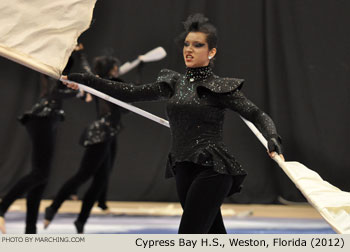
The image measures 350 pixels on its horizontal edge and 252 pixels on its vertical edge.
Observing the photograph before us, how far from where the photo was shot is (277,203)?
823 cm

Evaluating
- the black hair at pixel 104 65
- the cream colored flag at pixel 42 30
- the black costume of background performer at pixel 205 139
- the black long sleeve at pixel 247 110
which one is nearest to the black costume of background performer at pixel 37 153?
the black hair at pixel 104 65

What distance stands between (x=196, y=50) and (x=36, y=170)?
7.51 ft

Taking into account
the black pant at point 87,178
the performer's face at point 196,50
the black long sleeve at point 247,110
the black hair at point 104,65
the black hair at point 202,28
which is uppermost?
the black hair at point 202,28

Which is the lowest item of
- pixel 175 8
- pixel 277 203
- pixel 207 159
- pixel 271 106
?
pixel 277 203

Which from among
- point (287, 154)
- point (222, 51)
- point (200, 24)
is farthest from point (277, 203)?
point (200, 24)

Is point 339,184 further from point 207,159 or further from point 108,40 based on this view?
point 207,159

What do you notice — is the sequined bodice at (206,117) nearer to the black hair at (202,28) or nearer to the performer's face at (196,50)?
the performer's face at (196,50)

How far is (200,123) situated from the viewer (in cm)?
345

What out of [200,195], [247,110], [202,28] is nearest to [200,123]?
[247,110]

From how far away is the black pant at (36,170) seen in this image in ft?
17.4

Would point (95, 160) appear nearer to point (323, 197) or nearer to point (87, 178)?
point (87, 178)

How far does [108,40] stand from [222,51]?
140cm

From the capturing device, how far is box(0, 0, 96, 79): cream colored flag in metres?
3.63

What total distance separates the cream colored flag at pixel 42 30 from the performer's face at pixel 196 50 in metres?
0.62
